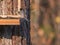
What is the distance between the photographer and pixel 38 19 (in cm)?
34

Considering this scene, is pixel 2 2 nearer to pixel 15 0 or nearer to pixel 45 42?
pixel 15 0

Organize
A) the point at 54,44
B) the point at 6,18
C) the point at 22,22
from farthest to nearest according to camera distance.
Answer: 1. the point at 22,22
2. the point at 6,18
3. the point at 54,44

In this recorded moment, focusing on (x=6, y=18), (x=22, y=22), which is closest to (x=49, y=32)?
(x=6, y=18)

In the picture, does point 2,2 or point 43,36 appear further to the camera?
point 2,2

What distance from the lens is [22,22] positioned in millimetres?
1776

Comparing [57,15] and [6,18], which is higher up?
[57,15]

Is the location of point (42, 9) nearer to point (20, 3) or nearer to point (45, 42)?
point (45, 42)

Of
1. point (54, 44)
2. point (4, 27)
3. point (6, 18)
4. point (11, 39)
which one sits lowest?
point (11, 39)

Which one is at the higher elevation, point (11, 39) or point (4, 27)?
point (4, 27)

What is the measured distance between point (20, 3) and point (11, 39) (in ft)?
1.25

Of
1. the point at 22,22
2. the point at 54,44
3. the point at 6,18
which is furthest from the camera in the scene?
the point at 22,22

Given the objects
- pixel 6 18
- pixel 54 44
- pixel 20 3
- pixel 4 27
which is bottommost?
pixel 4 27

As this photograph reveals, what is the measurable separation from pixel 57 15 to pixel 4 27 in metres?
1.49

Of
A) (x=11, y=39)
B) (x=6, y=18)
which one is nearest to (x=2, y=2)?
(x=6, y=18)
